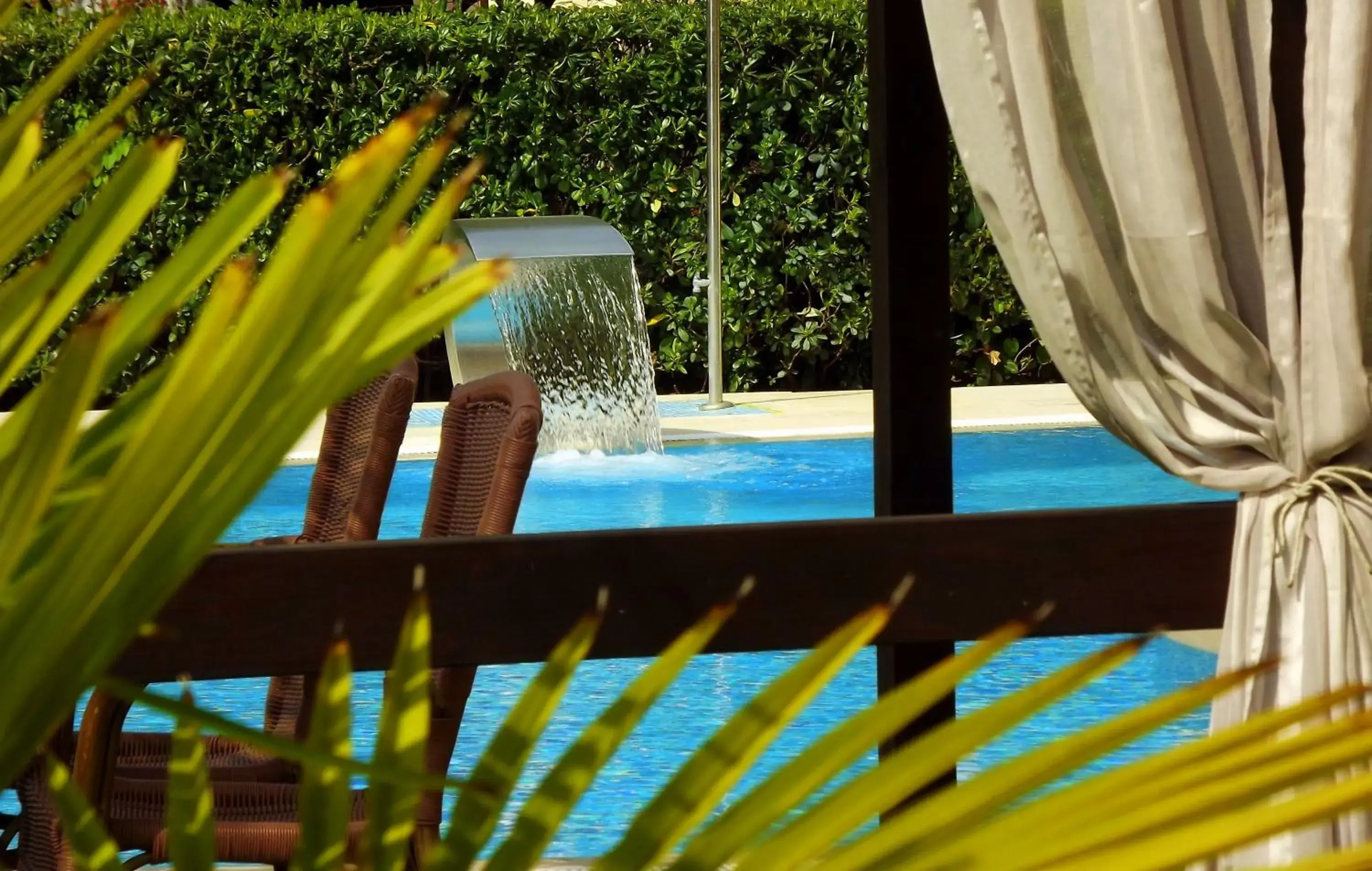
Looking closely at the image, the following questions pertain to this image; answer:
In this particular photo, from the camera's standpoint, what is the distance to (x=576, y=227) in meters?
8.28

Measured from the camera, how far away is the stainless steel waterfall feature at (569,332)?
26.3 ft

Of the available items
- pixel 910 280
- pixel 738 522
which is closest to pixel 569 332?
pixel 738 522

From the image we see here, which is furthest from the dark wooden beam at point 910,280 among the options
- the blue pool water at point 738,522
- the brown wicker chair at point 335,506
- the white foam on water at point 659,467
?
the white foam on water at point 659,467

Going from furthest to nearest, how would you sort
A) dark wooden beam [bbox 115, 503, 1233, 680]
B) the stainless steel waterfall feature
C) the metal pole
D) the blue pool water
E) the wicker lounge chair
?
the metal pole
the stainless steel waterfall feature
the blue pool water
the wicker lounge chair
dark wooden beam [bbox 115, 503, 1233, 680]

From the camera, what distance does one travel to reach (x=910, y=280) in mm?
2445

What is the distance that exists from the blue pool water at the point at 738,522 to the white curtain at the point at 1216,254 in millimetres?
2261

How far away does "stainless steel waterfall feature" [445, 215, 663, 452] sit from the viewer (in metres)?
8.02

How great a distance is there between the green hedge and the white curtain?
7432 millimetres

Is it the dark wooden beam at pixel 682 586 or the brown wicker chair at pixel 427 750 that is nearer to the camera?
the dark wooden beam at pixel 682 586

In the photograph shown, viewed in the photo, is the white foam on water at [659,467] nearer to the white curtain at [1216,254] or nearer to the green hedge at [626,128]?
the green hedge at [626,128]

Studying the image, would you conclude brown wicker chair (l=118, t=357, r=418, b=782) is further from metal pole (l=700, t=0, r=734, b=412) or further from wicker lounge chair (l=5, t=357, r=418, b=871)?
metal pole (l=700, t=0, r=734, b=412)

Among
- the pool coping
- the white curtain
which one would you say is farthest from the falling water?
the white curtain

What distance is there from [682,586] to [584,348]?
6.55 meters

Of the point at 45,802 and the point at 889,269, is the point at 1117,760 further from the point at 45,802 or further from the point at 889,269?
the point at 45,802
